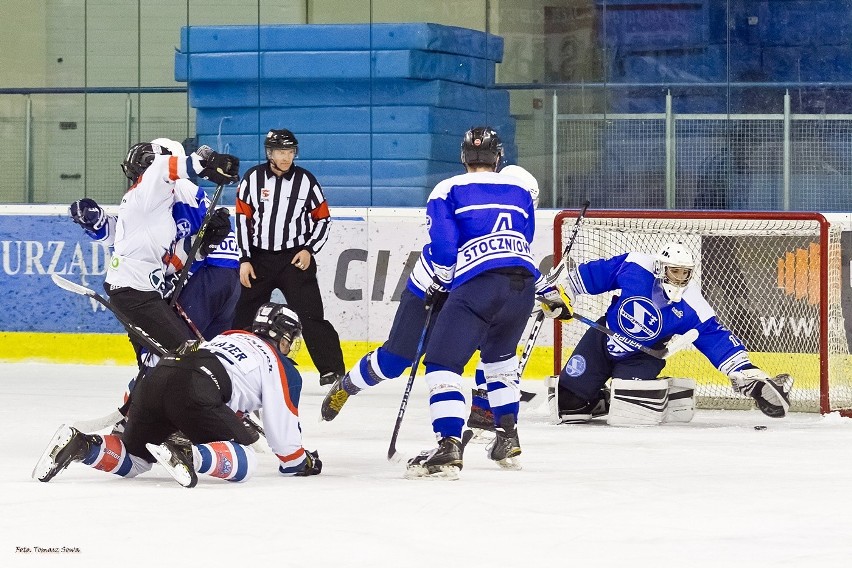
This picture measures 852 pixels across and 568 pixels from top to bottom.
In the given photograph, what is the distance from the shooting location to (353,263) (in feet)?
24.4

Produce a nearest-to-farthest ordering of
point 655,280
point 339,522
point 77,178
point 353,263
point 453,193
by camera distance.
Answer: point 339,522, point 453,193, point 655,280, point 353,263, point 77,178

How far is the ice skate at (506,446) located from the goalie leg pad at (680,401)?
1.49 m

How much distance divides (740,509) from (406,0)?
4.95 meters

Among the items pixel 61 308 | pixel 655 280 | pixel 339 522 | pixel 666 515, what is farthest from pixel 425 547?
pixel 61 308

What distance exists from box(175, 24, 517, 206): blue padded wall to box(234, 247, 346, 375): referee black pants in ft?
4.82

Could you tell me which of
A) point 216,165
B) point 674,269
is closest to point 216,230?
point 216,165

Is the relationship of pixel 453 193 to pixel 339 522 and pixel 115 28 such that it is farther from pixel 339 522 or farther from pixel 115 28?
pixel 115 28

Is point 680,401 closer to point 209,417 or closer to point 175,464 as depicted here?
point 209,417

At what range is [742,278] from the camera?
6.85m

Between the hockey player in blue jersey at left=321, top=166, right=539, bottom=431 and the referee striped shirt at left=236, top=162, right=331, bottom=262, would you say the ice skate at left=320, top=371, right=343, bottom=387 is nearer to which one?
the referee striped shirt at left=236, top=162, right=331, bottom=262

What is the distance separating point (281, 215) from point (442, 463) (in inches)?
101

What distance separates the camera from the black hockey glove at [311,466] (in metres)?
4.09

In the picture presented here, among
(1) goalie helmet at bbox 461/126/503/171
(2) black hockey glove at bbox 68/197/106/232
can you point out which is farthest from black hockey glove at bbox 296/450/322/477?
(2) black hockey glove at bbox 68/197/106/232

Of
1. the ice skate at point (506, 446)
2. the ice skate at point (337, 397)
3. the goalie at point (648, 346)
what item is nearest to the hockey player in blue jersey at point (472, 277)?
the ice skate at point (506, 446)
